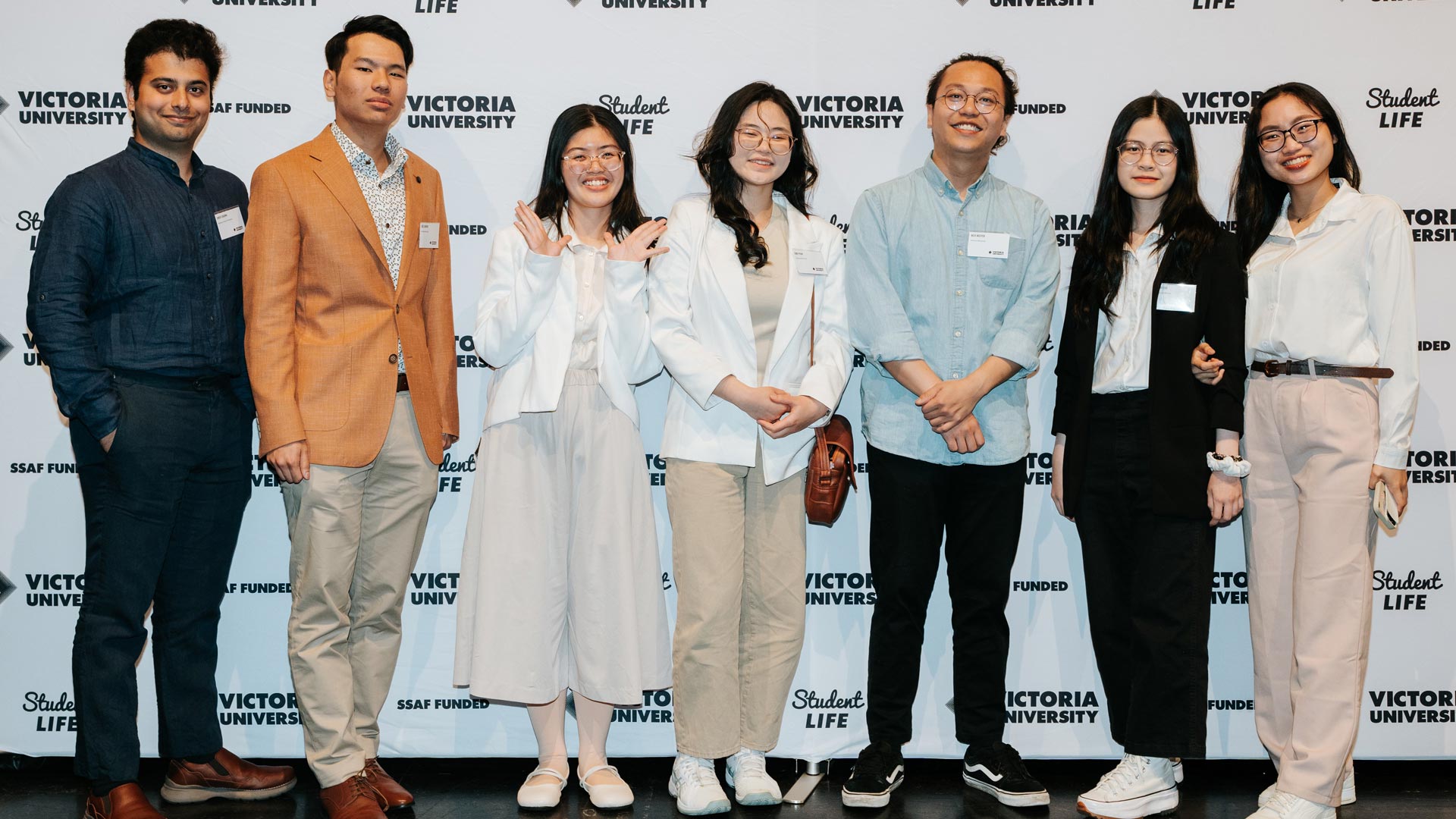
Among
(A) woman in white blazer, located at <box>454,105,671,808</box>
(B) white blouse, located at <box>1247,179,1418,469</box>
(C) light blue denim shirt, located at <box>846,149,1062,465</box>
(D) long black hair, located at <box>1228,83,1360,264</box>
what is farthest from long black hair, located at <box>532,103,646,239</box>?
(B) white blouse, located at <box>1247,179,1418,469</box>

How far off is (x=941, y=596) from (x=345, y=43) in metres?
2.72

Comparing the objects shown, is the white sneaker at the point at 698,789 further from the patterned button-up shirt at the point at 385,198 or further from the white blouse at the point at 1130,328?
the white blouse at the point at 1130,328

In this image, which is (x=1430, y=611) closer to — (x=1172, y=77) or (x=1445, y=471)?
(x=1445, y=471)

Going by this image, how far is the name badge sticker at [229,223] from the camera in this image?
326cm

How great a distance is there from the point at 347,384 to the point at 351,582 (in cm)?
63

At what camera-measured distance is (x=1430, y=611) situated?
3.77 meters

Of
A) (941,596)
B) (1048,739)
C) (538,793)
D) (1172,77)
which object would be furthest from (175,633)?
(1172,77)

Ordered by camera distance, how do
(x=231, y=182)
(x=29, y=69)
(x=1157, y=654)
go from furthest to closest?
(x=29, y=69), (x=231, y=182), (x=1157, y=654)

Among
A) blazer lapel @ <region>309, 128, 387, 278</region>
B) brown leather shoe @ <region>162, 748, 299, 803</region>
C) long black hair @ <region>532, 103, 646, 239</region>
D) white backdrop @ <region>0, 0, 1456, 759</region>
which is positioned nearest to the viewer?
blazer lapel @ <region>309, 128, 387, 278</region>

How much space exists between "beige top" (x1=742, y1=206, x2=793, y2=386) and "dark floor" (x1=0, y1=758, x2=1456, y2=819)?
56.3 inches

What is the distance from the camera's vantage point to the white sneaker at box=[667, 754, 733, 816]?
3.16m

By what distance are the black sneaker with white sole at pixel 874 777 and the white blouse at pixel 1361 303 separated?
1.72m

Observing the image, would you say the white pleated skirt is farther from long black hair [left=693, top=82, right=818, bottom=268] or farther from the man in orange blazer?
long black hair [left=693, top=82, right=818, bottom=268]

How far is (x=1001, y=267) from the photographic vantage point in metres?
3.32
